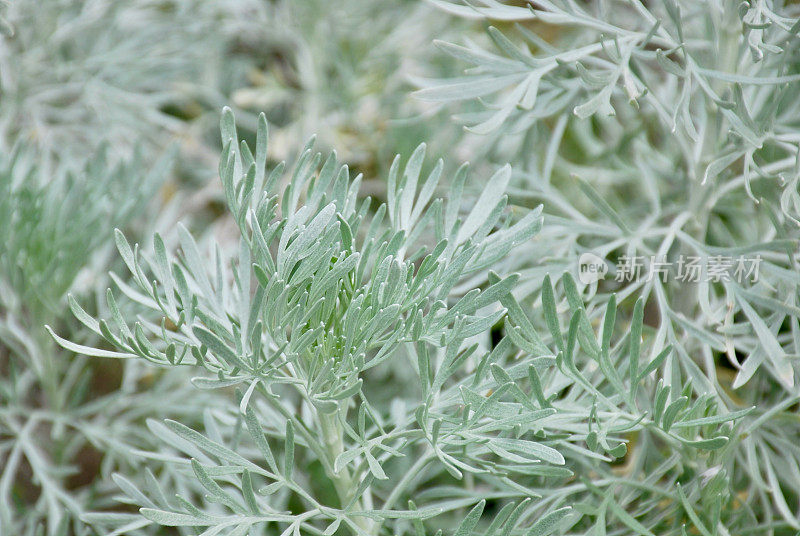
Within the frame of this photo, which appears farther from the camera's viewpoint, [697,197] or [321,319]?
[697,197]

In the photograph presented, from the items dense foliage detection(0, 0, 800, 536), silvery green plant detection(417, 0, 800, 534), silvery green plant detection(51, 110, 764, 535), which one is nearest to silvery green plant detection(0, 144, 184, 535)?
dense foliage detection(0, 0, 800, 536)

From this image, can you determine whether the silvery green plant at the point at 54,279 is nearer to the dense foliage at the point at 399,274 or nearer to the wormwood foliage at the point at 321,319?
the dense foliage at the point at 399,274

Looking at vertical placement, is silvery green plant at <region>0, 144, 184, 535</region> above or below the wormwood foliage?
below

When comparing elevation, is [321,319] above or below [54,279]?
above

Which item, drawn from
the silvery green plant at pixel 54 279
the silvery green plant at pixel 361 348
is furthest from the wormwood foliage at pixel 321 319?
the silvery green plant at pixel 54 279

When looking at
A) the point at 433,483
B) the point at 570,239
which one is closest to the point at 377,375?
the point at 433,483

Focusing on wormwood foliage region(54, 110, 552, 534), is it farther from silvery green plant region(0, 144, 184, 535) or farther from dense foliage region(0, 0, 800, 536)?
silvery green plant region(0, 144, 184, 535)

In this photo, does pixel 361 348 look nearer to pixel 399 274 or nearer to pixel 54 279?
pixel 399 274

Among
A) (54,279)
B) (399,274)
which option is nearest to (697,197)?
(399,274)
